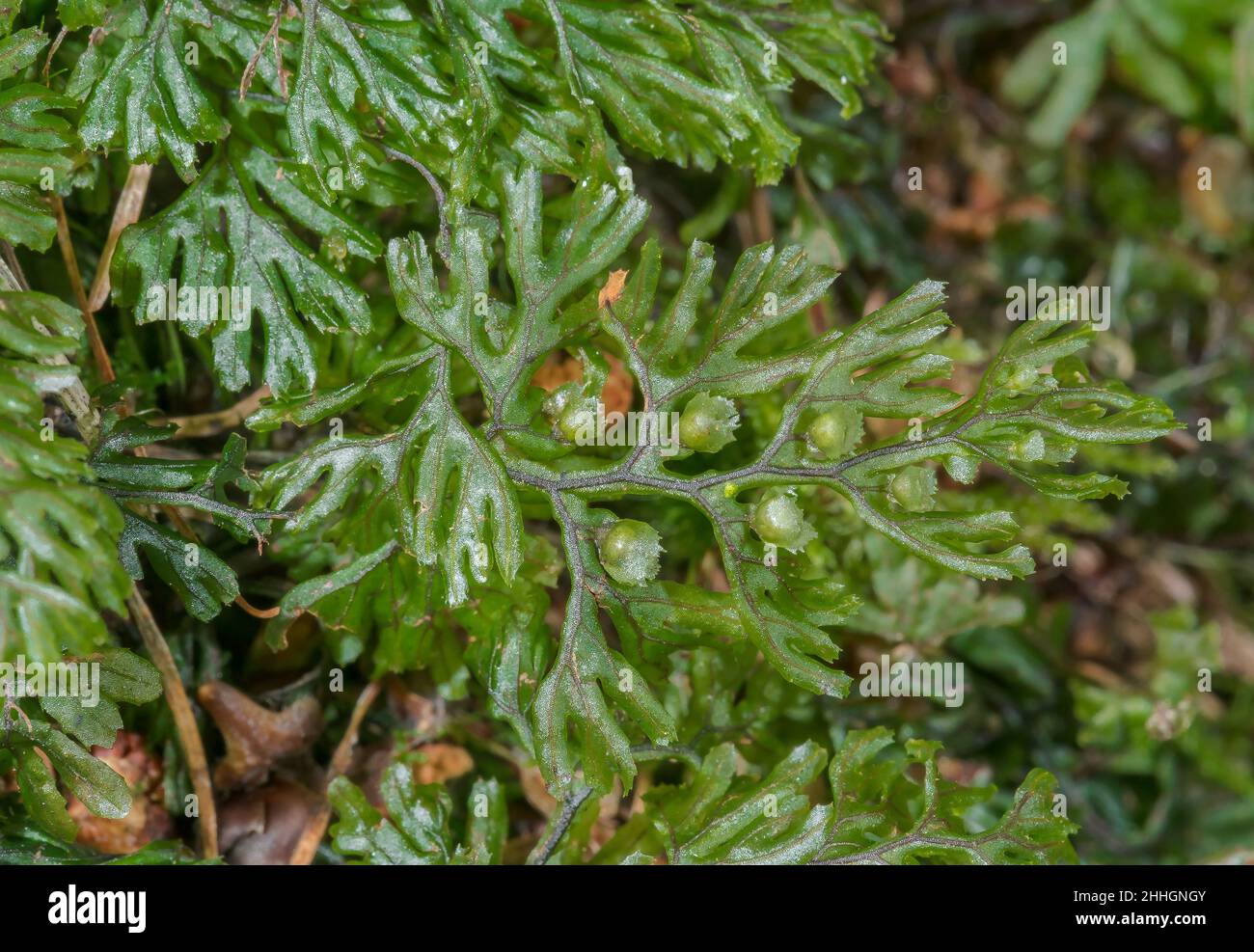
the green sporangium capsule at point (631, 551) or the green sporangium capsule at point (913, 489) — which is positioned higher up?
the green sporangium capsule at point (913, 489)

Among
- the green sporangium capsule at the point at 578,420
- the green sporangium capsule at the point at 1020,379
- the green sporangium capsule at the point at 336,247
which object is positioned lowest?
the green sporangium capsule at the point at 578,420

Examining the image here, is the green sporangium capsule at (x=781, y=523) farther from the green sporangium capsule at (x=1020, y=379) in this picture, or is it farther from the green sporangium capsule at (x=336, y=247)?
the green sporangium capsule at (x=336, y=247)

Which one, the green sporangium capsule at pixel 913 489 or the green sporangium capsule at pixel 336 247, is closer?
the green sporangium capsule at pixel 913 489

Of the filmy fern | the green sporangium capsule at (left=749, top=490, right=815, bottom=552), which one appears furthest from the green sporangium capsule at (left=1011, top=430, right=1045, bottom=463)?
the green sporangium capsule at (left=749, top=490, right=815, bottom=552)

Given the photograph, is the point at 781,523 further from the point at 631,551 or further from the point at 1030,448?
the point at 1030,448

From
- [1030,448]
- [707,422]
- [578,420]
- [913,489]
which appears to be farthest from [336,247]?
[1030,448]

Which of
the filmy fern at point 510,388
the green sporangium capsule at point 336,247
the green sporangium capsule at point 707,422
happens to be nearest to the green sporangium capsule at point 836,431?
the filmy fern at point 510,388
